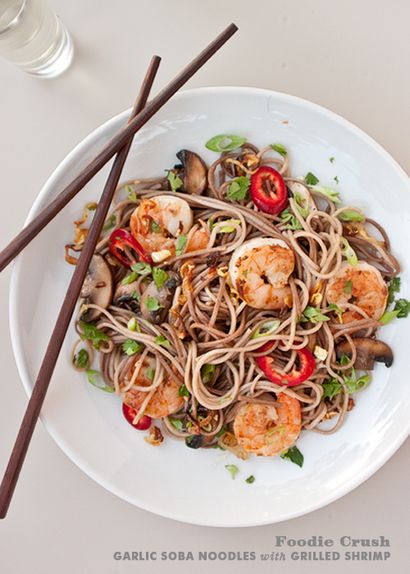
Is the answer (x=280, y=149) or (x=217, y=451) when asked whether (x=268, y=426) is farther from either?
(x=280, y=149)

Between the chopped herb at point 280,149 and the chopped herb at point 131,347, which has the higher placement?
the chopped herb at point 280,149

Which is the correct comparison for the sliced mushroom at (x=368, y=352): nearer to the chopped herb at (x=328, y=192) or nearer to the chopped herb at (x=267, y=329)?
the chopped herb at (x=267, y=329)

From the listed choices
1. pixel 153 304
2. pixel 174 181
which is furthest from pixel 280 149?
pixel 153 304

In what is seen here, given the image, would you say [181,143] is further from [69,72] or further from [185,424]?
[185,424]

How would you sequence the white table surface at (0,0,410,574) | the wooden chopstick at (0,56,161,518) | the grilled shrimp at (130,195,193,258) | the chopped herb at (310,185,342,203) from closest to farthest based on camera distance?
the wooden chopstick at (0,56,161,518)
the grilled shrimp at (130,195,193,258)
the chopped herb at (310,185,342,203)
the white table surface at (0,0,410,574)

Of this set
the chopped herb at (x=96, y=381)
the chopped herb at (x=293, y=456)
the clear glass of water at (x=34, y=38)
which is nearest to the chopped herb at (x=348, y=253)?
the chopped herb at (x=293, y=456)

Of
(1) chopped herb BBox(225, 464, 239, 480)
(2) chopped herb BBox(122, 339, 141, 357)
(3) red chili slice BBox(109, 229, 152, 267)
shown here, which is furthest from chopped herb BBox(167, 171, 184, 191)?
(1) chopped herb BBox(225, 464, 239, 480)

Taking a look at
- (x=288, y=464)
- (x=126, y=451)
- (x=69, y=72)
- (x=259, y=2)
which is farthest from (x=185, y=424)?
(x=259, y=2)

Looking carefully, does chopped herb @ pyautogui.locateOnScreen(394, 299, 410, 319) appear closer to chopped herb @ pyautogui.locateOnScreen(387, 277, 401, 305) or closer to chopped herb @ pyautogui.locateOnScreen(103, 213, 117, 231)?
chopped herb @ pyautogui.locateOnScreen(387, 277, 401, 305)
